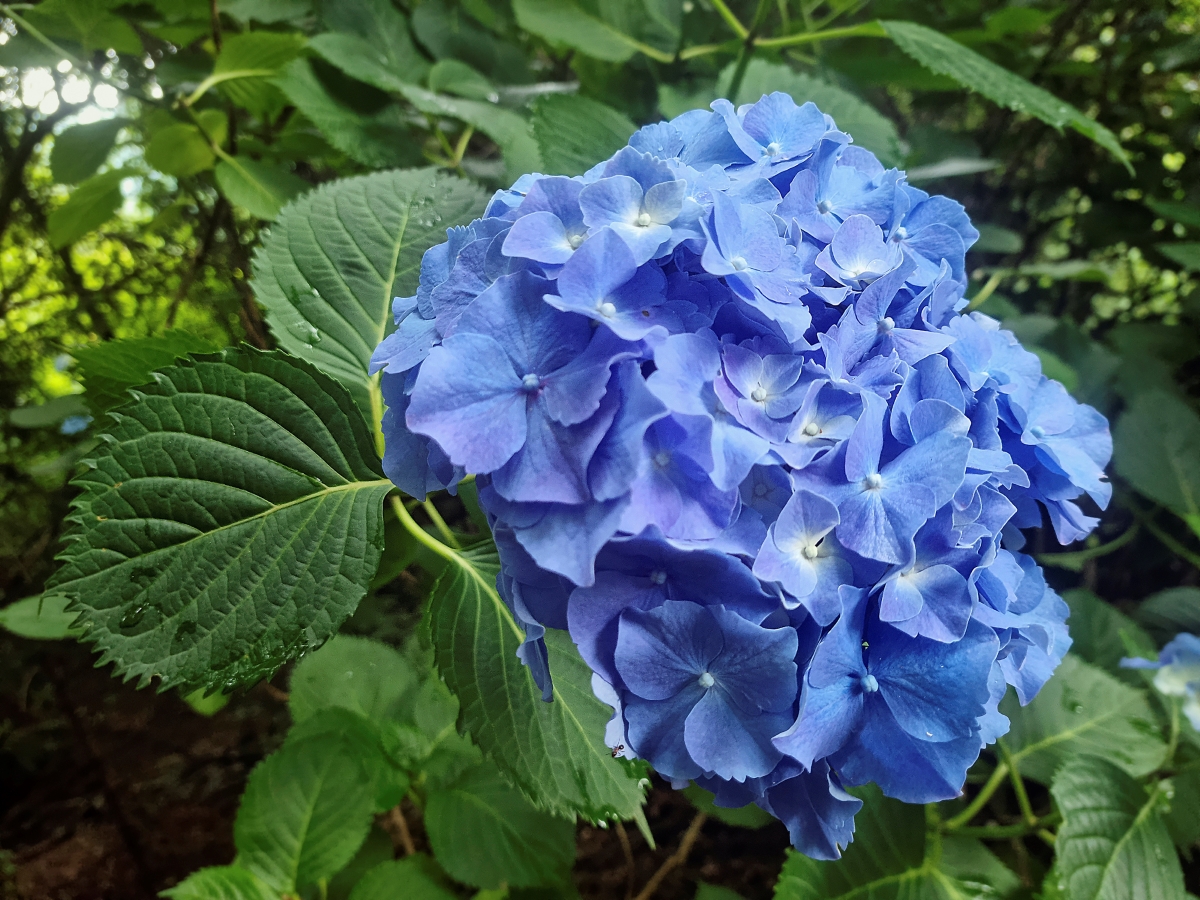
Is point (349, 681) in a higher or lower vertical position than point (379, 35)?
lower

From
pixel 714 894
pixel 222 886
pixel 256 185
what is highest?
pixel 256 185

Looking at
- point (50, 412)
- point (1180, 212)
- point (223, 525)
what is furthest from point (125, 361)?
point (1180, 212)

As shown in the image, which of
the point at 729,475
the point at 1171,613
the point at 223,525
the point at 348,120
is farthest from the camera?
the point at 1171,613

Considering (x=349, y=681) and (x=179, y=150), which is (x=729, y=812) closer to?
(x=349, y=681)

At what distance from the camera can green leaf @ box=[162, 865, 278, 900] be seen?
2.56ft

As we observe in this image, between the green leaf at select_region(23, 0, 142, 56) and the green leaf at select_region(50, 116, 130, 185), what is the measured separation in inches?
4.3

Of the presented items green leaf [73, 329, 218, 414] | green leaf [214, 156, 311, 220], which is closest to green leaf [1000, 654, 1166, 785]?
green leaf [73, 329, 218, 414]

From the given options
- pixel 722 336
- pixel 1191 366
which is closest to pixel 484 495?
pixel 722 336

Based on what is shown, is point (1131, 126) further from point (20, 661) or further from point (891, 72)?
point (20, 661)

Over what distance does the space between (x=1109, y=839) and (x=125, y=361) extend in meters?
1.18

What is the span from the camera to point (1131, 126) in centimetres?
156

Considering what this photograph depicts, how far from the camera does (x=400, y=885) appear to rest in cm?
91

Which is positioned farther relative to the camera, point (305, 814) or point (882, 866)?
point (305, 814)

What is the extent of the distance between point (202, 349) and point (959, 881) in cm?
105
